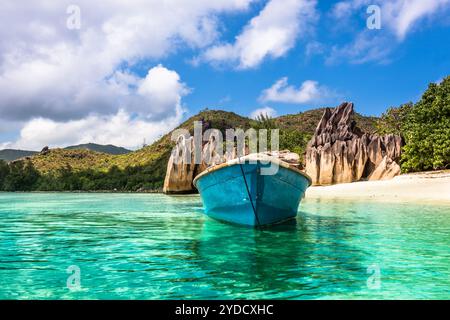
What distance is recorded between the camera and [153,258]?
7.35 meters

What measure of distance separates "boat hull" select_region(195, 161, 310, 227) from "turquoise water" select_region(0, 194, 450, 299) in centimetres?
74

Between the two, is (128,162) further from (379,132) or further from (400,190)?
(400,190)

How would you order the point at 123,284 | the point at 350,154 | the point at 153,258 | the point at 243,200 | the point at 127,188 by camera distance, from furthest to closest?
the point at 127,188
the point at 350,154
the point at 243,200
the point at 153,258
the point at 123,284

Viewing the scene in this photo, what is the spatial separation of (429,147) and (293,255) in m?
33.4

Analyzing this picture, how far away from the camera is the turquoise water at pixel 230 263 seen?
16.9 ft

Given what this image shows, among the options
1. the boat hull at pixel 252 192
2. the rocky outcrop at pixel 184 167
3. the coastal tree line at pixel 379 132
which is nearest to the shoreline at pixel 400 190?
the coastal tree line at pixel 379 132

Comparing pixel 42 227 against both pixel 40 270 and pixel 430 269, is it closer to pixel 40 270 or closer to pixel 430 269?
pixel 40 270

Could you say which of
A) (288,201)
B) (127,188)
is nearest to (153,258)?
(288,201)

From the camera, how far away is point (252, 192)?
11.3 meters

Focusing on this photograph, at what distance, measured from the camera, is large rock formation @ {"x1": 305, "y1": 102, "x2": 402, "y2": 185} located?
130 ft

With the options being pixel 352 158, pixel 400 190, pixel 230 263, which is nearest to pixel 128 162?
pixel 352 158

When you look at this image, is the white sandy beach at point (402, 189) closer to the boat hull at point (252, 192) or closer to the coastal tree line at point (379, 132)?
the coastal tree line at point (379, 132)

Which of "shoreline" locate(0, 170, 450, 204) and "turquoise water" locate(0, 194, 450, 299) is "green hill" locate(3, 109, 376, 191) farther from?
"turquoise water" locate(0, 194, 450, 299)

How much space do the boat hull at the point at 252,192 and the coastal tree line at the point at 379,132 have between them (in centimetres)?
2745
